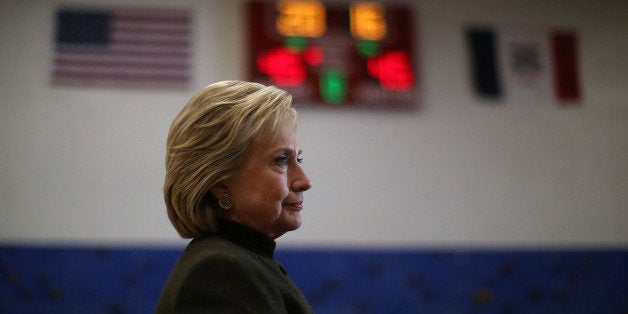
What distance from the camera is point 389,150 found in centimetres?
345

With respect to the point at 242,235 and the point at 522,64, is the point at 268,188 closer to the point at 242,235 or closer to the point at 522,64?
the point at 242,235

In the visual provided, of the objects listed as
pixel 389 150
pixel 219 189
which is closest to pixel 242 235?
pixel 219 189

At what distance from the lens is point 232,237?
98 centimetres

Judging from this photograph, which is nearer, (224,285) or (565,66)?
(224,285)

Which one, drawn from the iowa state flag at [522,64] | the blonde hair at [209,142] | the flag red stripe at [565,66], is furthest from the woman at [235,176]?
the flag red stripe at [565,66]

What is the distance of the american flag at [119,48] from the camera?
326cm

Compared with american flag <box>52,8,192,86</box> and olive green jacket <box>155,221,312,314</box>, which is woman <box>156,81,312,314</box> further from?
american flag <box>52,8,192,86</box>

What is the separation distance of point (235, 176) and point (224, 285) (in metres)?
0.20

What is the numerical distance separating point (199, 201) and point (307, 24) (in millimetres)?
2574

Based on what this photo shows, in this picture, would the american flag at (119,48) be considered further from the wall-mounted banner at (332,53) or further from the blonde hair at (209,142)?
the blonde hair at (209,142)

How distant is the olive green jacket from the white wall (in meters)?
2.34

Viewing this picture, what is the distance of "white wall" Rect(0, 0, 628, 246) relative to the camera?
3.17 metres

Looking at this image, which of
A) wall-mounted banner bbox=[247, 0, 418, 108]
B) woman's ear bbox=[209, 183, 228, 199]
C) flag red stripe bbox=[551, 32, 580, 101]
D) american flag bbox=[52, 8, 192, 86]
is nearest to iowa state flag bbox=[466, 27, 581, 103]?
flag red stripe bbox=[551, 32, 580, 101]

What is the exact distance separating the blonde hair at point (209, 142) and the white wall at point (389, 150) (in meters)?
2.26
